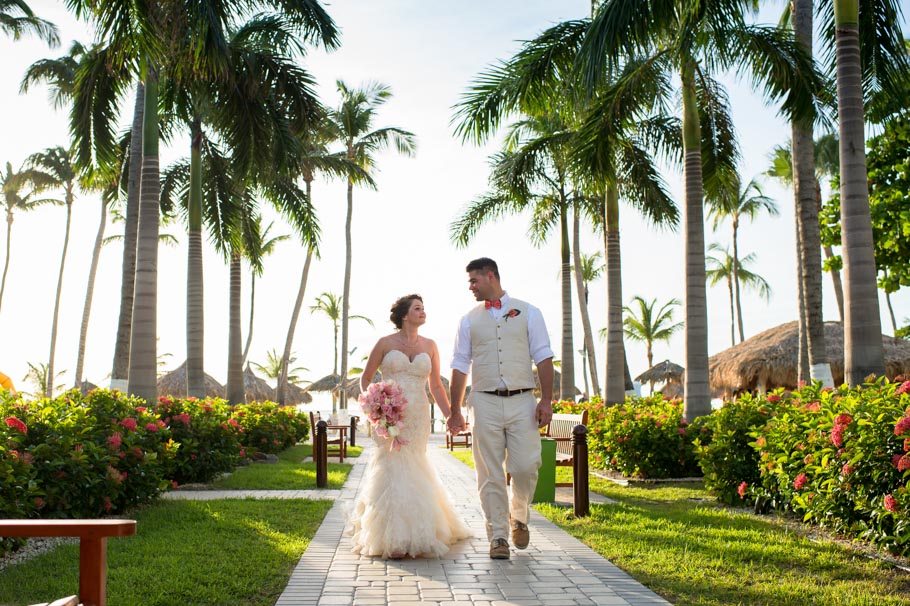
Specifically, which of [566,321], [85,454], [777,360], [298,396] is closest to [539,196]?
[566,321]

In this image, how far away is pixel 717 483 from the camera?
992cm

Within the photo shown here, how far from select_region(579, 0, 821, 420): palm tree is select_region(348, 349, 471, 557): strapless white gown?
5.77 meters

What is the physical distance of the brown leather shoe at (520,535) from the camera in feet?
22.2

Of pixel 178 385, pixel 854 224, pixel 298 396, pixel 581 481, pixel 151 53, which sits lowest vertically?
pixel 581 481

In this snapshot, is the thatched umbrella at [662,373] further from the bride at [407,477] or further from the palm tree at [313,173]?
the bride at [407,477]

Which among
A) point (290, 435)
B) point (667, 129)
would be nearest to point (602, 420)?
point (667, 129)

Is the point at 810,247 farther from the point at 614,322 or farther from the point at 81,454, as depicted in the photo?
the point at 81,454

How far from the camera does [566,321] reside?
2422 cm

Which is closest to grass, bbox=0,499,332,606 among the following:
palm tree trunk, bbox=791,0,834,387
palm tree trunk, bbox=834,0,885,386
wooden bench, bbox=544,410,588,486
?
wooden bench, bbox=544,410,588,486

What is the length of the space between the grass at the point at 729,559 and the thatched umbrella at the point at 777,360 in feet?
68.0

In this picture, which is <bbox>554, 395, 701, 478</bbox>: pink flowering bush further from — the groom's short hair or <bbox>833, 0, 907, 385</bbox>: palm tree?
the groom's short hair

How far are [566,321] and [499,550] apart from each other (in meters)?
17.9

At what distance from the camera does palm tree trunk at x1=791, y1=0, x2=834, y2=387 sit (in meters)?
12.1

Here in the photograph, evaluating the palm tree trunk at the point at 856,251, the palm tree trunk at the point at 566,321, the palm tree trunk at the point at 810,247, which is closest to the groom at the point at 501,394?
the palm tree trunk at the point at 856,251
